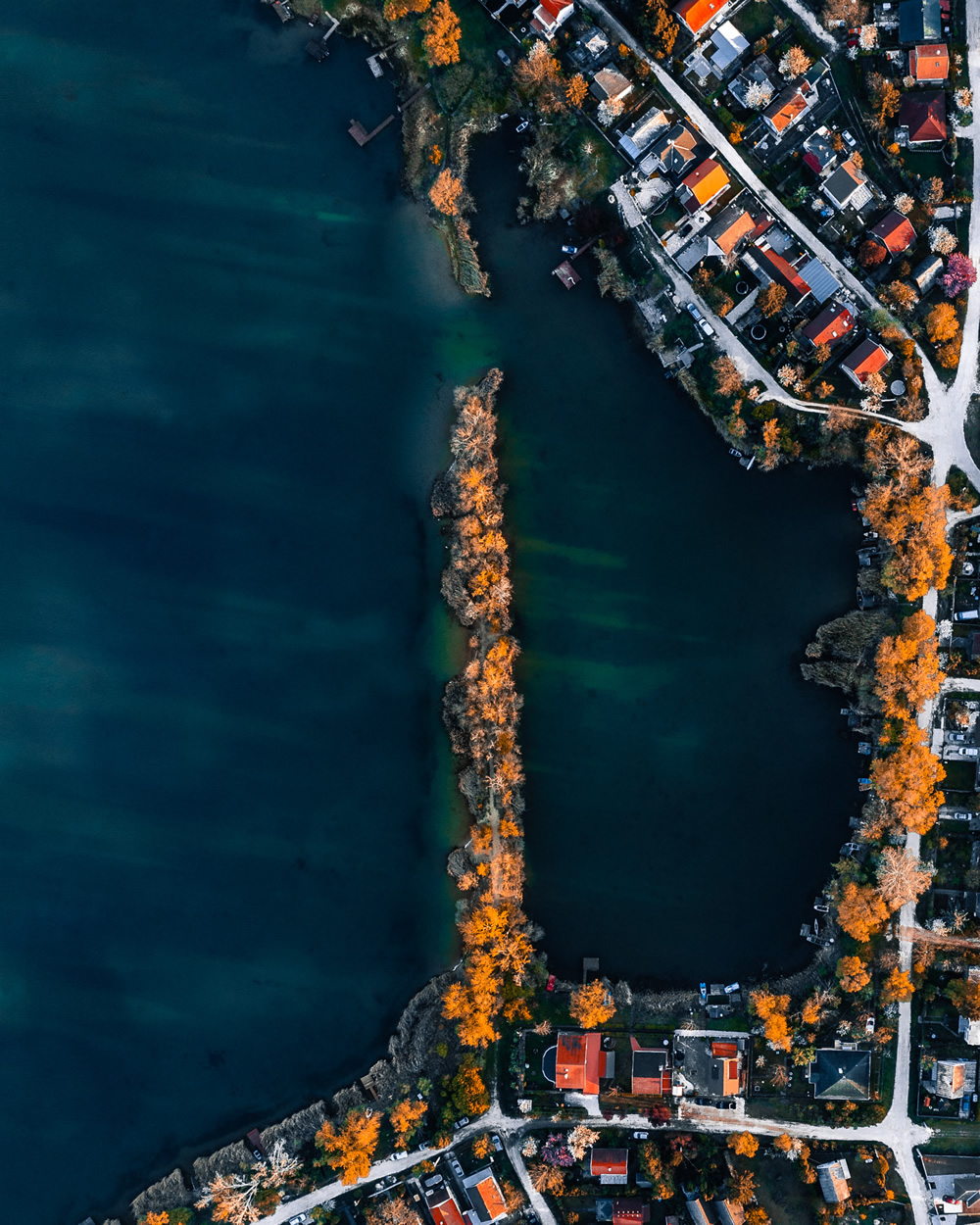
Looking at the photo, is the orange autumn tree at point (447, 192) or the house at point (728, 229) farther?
the orange autumn tree at point (447, 192)

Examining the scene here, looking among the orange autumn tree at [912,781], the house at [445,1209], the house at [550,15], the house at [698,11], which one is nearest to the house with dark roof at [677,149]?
the house at [698,11]

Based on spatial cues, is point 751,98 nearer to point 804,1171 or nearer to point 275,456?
point 275,456

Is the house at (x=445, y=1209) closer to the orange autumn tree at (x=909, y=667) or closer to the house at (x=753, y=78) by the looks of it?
the orange autumn tree at (x=909, y=667)

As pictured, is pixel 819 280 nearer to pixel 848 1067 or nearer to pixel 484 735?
pixel 484 735

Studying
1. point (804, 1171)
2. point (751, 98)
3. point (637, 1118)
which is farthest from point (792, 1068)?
point (751, 98)

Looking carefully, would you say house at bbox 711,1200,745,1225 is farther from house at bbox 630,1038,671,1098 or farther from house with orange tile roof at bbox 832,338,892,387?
house with orange tile roof at bbox 832,338,892,387

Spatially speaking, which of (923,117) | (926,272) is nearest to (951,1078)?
(926,272)
